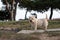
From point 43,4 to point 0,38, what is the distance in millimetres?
31961

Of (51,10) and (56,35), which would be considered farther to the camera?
(51,10)

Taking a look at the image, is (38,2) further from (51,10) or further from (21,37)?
(21,37)

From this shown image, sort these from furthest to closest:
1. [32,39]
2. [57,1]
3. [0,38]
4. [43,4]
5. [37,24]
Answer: [43,4] < [57,1] < [37,24] < [0,38] < [32,39]

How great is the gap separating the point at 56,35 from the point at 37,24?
10.0 ft

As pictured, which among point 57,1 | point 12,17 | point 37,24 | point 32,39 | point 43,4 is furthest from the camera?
point 43,4

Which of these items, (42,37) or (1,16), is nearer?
(42,37)

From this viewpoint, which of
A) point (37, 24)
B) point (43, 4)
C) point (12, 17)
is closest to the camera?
point (37, 24)

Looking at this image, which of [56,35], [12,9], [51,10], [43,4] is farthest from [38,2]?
[56,35]

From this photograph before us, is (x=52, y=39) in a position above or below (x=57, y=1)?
below

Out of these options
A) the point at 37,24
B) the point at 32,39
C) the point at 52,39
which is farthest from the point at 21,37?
the point at 37,24

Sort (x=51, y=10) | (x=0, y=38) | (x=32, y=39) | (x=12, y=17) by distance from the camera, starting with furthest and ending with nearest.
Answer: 1. (x=51, y=10)
2. (x=12, y=17)
3. (x=0, y=38)
4. (x=32, y=39)

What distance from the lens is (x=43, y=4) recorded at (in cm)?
4269

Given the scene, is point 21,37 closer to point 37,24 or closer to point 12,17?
point 37,24

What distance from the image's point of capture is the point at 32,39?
410 inches
